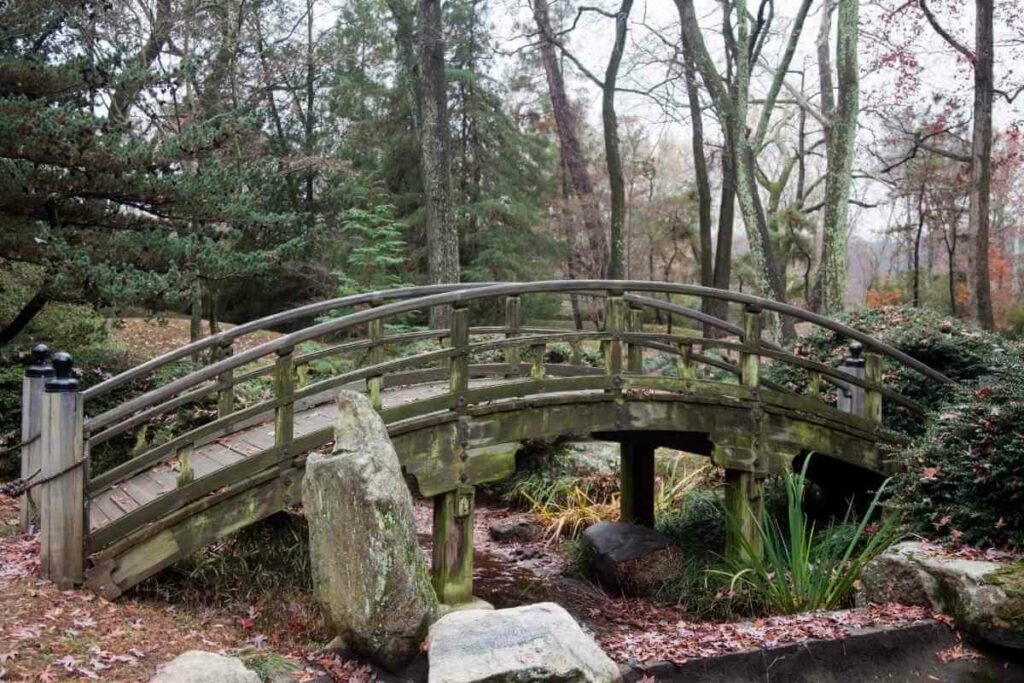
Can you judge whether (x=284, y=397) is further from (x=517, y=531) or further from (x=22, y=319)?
(x=22, y=319)

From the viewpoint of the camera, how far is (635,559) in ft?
27.9

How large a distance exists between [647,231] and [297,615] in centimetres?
2429

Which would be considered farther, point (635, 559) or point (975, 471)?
point (635, 559)

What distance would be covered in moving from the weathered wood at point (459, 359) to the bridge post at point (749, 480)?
2950mm

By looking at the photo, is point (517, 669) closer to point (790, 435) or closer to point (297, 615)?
point (297, 615)

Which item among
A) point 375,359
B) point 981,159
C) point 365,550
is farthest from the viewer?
point 981,159

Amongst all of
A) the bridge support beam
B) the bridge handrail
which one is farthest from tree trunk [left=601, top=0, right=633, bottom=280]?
the bridge handrail

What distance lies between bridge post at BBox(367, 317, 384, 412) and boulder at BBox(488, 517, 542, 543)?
370cm

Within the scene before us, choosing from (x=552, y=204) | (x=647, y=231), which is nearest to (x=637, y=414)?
(x=552, y=204)

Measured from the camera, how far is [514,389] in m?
7.55

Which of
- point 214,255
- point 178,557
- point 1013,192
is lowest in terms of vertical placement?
point 178,557

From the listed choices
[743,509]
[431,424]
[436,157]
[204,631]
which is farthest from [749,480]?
[436,157]

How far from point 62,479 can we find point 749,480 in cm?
615

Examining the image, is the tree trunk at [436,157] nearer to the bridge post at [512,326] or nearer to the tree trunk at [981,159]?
the bridge post at [512,326]
